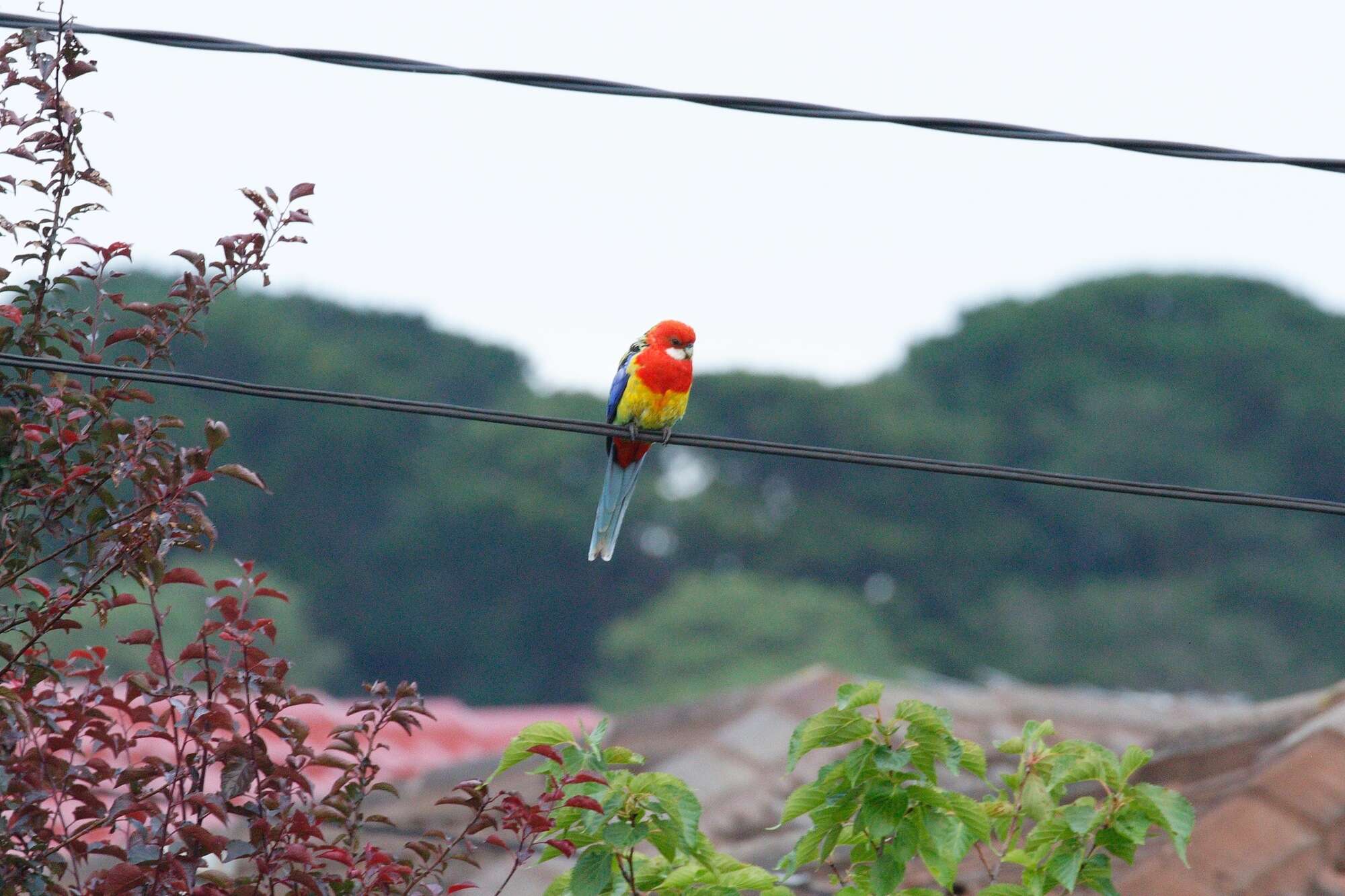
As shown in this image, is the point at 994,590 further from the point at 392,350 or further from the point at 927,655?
the point at 392,350

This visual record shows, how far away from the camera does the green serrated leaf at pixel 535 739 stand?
423 cm

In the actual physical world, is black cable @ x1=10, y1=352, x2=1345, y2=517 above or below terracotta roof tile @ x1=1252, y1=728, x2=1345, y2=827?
above

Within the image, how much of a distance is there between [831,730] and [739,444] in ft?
2.61

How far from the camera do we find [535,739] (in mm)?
4234

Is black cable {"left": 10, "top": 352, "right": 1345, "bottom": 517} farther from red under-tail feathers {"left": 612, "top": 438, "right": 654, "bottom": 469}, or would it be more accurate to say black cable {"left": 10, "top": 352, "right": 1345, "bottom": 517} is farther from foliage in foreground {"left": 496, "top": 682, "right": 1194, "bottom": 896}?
red under-tail feathers {"left": 612, "top": 438, "right": 654, "bottom": 469}

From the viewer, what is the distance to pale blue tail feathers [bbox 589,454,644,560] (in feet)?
23.7

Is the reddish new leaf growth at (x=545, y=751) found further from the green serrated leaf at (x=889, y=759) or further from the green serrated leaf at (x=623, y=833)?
the green serrated leaf at (x=889, y=759)

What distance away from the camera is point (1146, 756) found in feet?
14.4

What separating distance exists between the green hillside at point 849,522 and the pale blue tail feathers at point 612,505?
3486cm

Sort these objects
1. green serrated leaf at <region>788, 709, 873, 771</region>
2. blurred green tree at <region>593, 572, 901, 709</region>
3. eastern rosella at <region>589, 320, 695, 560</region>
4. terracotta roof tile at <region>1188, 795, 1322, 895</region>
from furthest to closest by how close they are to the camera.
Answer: blurred green tree at <region>593, 572, 901, 709</region> → eastern rosella at <region>589, 320, 695, 560</region> → terracotta roof tile at <region>1188, 795, 1322, 895</region> → green serrated leaf at <region>788, 709, 873, 771</region>

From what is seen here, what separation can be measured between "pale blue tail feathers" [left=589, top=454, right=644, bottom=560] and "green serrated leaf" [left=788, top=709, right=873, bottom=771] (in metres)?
2.78

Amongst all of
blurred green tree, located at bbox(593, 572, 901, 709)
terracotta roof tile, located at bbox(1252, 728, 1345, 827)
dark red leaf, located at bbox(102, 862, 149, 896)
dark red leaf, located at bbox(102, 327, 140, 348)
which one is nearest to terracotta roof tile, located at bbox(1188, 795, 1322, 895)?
terracotta roof tile, located at bbox(1252, 728, 1345, 827)

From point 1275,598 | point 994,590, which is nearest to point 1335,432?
point 1275,598

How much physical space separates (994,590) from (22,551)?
4786 cm
